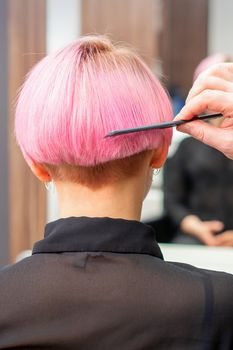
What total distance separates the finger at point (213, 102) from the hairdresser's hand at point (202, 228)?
1.41 m

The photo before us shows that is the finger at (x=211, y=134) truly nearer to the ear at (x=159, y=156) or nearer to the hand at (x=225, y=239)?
the ear at (x=159, y=156)

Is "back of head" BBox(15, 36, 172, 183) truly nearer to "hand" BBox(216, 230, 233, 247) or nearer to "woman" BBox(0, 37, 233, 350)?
"woman" BBox(0, 37, 233, 350)

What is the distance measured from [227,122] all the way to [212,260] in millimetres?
991

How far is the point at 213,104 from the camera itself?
88cm

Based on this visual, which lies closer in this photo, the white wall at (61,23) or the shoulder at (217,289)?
the shoulder at (217,289)

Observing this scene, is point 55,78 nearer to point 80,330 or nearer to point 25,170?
point 80,330

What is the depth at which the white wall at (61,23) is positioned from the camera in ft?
8.50

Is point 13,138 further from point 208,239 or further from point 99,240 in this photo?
point 99,240

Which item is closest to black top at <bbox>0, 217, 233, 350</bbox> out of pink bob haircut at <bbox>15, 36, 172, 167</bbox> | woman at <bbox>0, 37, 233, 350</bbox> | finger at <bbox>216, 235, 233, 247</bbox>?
woman at <bbox>0, 37, 233, 350</bbox>

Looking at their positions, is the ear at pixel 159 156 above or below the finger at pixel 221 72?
below

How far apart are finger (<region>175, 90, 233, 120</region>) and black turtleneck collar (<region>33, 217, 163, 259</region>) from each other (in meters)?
0.18

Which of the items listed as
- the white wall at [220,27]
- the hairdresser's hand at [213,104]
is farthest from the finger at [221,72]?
the white wall at [220,27]

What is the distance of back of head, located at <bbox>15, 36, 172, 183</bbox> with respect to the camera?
0.86 m

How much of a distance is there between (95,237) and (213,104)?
24 cm
